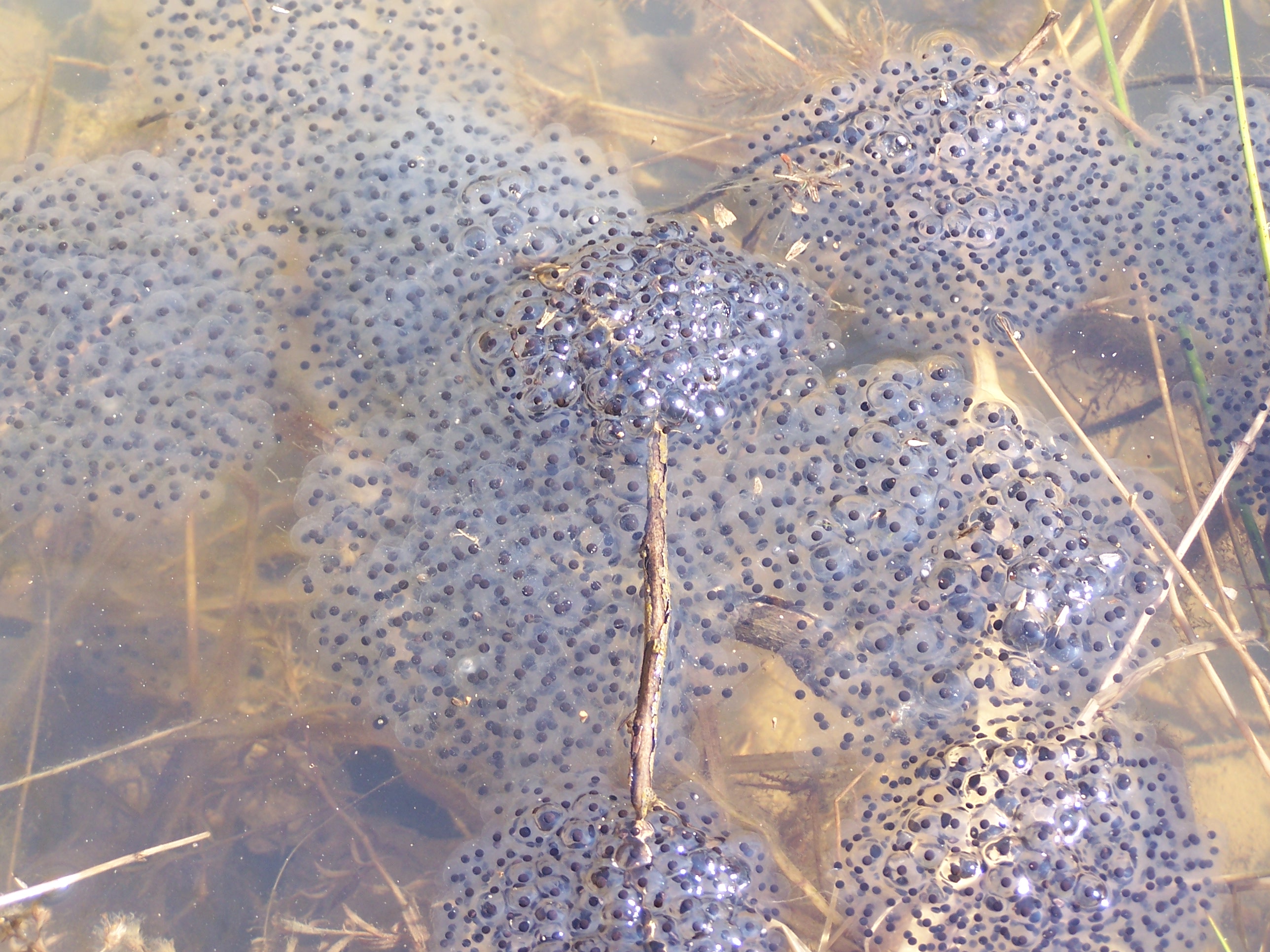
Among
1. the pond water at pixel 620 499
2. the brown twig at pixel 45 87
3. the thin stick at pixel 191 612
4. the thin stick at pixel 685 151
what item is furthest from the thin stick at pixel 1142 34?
the brown twig at pixel 45 87

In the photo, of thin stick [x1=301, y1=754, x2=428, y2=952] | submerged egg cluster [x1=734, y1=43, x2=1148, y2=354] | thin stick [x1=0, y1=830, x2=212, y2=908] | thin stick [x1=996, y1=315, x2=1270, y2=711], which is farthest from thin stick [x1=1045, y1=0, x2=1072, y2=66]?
thin stick [x1=0, y1=830, x2=212, y2=908]

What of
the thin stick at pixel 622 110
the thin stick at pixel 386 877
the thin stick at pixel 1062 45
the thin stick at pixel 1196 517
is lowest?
the thin stick at pixel 386 877

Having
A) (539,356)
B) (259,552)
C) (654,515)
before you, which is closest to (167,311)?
(259,552)

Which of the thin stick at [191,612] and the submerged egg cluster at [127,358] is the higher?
the submerged egg cluster at [127,358]

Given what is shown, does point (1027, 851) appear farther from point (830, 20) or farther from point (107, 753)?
point (830, 20)

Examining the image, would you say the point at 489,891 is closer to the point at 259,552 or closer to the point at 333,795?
the point at 333,795

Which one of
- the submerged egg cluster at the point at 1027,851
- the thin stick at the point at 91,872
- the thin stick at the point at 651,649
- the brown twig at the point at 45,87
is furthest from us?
the brown twig at the point at 45,87

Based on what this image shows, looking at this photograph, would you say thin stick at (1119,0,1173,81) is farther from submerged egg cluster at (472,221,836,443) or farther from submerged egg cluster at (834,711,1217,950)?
submerged egg cluster at (834,711,1217,950)

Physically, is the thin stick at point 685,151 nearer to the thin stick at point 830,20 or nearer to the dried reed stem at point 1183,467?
the thin stick at point 830,20
